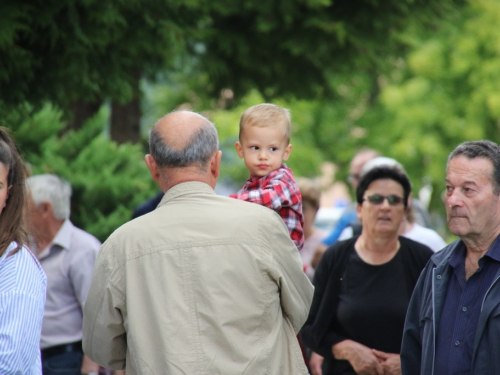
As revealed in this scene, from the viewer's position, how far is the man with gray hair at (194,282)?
343 centimetres

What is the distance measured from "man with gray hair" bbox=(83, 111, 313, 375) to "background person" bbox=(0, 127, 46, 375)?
11.1 inches

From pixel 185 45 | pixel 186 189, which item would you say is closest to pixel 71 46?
pixel 186 189

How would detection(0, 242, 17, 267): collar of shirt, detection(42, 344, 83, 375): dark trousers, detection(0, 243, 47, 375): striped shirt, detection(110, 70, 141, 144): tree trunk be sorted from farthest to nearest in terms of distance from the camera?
detection(110, 70, 141, 144): tree trunk
detection(42, 344, 83, 375): dark trousers
detection(0, 242, 17, 267): collar of shirt
detection(0, 243, 47, 375): striped shirt

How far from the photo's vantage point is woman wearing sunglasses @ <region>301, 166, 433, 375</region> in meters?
5.07

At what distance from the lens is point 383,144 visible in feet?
65.8

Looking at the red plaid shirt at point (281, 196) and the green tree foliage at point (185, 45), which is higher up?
the green tree foliage at point (185, 45)

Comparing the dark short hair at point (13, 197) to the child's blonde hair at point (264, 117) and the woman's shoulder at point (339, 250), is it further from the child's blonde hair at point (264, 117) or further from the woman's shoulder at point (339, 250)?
the woman's shoulder at point (339, 250)

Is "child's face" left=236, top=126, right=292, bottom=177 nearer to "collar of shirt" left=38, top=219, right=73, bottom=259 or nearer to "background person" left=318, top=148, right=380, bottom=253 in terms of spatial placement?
Result: "collar of shirt" left=38, top=219, right=73, bottom=259

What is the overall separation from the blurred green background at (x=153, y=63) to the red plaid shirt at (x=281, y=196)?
202 centimetres

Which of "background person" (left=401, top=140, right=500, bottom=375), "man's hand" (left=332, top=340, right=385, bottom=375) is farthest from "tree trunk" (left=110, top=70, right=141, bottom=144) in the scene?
"background person" (left=401, top=140, right=500, bottom=375)

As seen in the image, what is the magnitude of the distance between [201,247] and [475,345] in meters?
1.33

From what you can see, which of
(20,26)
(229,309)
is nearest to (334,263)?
(229,309)

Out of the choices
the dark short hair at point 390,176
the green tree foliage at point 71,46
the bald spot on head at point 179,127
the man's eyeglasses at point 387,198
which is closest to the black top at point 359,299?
the man's eyeglasses at point 387,198

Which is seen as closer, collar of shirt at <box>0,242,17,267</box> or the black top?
collar of shirt at <box>0,242,17,267</box>
